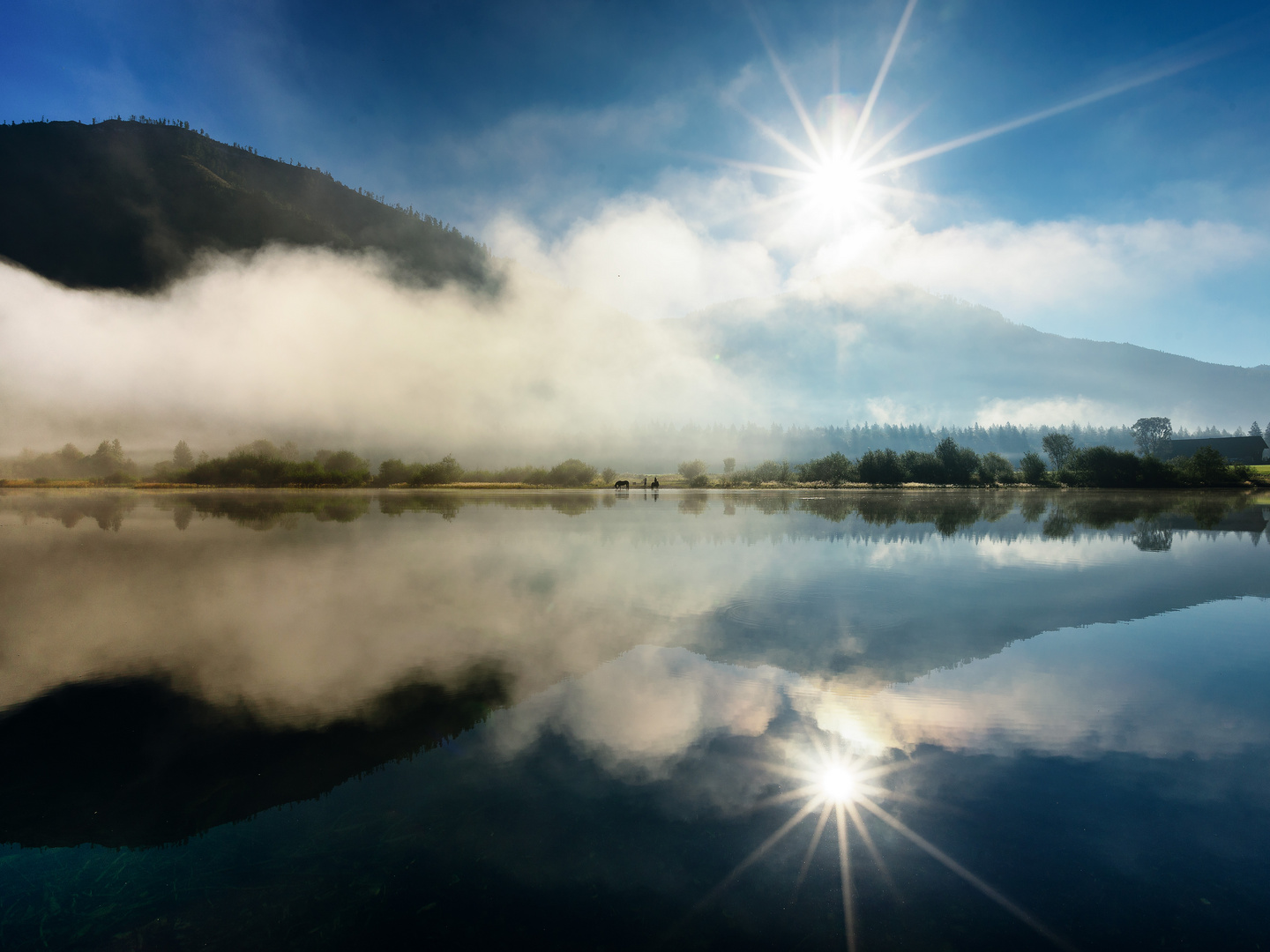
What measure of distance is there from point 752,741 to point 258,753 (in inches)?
258

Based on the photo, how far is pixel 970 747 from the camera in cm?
659

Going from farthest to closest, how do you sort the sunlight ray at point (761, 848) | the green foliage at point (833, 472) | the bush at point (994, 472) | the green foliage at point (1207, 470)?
the green foliage at point (833, 472) < the bush at point (994, 472) < the green foliage at point (1207, 470) < the sunlight ray at point (761, 848)

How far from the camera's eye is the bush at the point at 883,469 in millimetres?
123125

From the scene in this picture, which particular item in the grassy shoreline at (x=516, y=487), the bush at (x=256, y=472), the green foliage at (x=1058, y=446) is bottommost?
the grassy shoreline at (x=516, y=487)

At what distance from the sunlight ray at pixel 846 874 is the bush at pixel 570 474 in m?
124

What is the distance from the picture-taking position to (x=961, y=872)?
4473 millimetres

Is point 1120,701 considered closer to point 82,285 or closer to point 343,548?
point 343,548

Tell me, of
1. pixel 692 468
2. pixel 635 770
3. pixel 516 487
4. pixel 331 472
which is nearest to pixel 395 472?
pixel 331 472

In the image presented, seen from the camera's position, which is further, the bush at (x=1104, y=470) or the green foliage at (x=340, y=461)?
Result: the green foliage at (x=340, y=461)

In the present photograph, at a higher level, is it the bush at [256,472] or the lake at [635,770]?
the bush at [256,472]

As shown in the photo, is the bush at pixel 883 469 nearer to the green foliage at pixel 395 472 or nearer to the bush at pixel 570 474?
the bush at pixel 570 474

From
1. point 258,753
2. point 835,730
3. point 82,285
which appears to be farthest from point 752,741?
point 82,285

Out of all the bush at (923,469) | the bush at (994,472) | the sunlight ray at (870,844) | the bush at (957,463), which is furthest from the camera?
the bush at (994,472)

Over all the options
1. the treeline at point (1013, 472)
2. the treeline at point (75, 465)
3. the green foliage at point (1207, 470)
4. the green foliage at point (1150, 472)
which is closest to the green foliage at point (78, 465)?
the treeline at point (75, 465)
